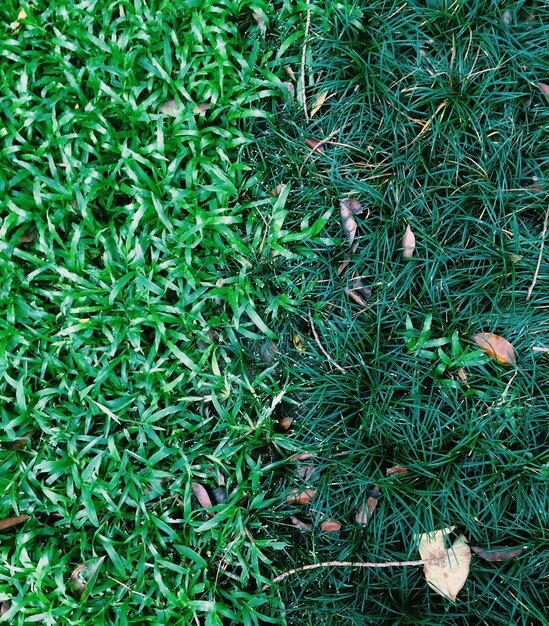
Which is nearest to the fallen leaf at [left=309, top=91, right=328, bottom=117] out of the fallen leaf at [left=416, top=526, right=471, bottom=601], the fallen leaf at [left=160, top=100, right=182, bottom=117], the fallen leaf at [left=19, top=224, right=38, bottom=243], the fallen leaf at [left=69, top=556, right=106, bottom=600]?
the fallen leaf at [left=160, top=100, right=182, bottom=117]

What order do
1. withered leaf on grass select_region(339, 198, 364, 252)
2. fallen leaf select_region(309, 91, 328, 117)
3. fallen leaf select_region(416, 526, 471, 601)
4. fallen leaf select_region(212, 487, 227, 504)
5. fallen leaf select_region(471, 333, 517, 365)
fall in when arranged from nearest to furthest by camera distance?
1. fallen leaf select_region(416, 526, 471, 601)
2. fallen leaf select_region(471, 333, 517, 365)
3. fallen leaf select_region(212, 487, 227, 504)
4. withered leaf on grass select_region(339, 198, 364, 252)
5. fallen leaf select_region(309, 91, 328, 117)

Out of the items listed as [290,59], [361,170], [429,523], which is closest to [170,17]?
[290,59]

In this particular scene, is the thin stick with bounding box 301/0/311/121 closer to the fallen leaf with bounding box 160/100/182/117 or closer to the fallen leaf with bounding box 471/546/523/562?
the fallen leaf with bounding box 160/100/182/117

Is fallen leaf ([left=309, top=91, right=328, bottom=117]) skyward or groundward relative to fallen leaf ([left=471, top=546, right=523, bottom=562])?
skyward

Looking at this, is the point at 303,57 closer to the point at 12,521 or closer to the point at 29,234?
the point at 29,234

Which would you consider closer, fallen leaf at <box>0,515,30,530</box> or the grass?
the grass

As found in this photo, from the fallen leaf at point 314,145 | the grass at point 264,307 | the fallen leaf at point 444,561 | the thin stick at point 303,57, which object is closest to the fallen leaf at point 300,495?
the grass at point 264,307

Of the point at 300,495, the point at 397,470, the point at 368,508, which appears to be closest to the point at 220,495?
the point at 300,495

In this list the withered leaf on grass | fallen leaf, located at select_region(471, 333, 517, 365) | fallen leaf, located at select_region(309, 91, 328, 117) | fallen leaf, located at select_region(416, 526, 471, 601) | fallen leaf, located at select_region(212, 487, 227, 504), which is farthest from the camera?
fallen leaf, located at select_region(309, 91, 328, 117)
